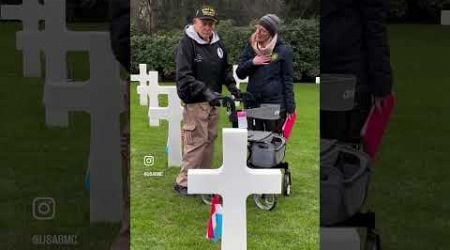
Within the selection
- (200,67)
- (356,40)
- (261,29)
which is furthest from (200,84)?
(356,40)

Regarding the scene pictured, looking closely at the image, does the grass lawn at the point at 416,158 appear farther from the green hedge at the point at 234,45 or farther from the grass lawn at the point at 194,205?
the grass lawn at the point at 194,205

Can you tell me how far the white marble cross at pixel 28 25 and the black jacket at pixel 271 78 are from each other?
0.86 meters

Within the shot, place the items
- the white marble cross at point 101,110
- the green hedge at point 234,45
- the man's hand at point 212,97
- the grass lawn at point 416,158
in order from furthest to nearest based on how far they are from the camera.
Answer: the grass lawn at point 416,158
the white marble cross at point 101,110
the man's hand at point 212,97
the green hedge at point 234,45

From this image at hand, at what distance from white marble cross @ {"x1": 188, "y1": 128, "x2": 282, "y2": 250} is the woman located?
0.14 meters

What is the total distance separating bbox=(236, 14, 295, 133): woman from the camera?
2.63 metres

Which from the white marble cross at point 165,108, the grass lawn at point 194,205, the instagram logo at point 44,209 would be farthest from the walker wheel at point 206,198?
the instagram logo at point 44,209

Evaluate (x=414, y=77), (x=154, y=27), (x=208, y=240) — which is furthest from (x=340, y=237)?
(x=414, y=77)

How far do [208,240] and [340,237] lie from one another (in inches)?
18.8

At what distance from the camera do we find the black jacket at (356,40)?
2.63 meters

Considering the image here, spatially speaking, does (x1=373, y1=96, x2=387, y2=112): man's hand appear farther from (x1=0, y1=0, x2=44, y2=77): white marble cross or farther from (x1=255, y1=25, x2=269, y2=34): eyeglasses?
(x1=0, y1=0, x2=44, y2=77): white marble cross

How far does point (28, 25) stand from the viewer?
308 cm

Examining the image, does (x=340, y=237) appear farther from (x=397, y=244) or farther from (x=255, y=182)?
(x=397, y=244)

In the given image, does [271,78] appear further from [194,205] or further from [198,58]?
[194,205]

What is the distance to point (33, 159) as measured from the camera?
184 inches
